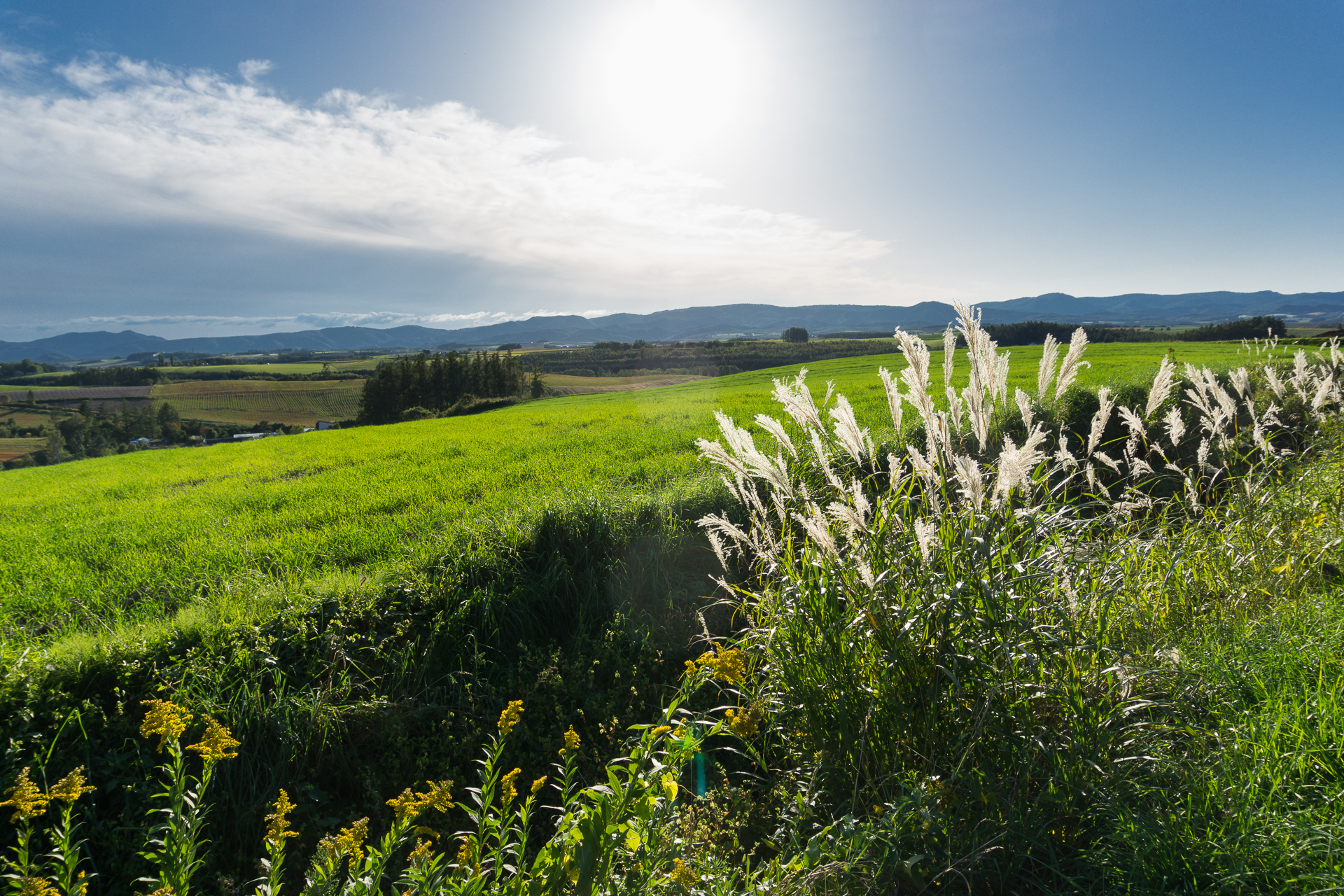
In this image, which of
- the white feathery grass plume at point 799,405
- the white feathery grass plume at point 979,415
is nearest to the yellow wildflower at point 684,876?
the white feathery grass plume at point 799,405

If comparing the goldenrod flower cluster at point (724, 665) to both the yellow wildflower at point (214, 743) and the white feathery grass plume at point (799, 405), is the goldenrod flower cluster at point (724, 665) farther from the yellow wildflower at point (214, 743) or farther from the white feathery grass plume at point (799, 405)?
the yellow wildflower at point (214, 743)

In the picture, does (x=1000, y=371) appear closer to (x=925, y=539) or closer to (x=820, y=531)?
(x=925, y=539)

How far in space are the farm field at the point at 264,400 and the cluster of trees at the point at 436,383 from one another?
36.5 ft

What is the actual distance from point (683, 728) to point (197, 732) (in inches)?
111

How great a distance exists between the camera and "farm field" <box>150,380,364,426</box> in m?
68.1

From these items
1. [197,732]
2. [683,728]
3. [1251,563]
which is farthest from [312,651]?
[1251,563]

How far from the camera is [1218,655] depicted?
7.90 ft

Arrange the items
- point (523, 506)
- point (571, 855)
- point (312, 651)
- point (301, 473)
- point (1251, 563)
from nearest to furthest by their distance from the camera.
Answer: point (571, 855)
point (1251, 563)
point (312, 651)
point (523, 506)
point (301, 473)

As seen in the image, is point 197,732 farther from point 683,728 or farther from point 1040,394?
point 1040,394

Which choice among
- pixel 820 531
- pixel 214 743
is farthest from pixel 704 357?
pixel 214 743

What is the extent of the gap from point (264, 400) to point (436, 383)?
32496mm

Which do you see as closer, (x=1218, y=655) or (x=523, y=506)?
(x=1218, y=655)

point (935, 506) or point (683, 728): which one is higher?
point (935, 506)

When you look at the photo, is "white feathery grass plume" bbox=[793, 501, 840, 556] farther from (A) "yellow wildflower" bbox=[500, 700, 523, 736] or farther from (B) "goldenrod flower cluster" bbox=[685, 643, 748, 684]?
(A) "yellow wildflower" bbox=[500, 700, 523, 736]
